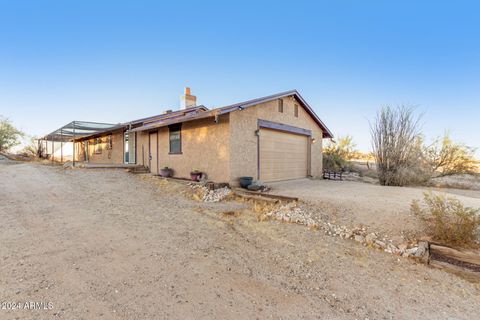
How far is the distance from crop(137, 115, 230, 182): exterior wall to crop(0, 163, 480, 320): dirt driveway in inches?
149

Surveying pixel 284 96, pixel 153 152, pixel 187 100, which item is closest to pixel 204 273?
pixel 284 96

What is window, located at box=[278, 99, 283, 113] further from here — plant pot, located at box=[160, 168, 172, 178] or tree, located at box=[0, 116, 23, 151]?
tree, located at box=[0, 116, 23, 151]

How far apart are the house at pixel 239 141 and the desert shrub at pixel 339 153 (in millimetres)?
2463

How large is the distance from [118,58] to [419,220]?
48.1 ft

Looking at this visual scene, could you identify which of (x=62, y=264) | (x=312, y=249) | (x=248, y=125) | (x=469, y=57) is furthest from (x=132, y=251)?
(x=469, y=57)

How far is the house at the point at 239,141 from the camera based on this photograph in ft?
28.3

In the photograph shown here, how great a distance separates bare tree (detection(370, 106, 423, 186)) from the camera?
10297 millimetres

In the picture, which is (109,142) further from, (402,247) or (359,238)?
(402,247)

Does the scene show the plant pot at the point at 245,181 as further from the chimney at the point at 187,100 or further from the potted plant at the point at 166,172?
the chimney at the point at 187,100

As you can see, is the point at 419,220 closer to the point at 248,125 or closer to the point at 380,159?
the point at 248,125

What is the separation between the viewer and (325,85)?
558 inches

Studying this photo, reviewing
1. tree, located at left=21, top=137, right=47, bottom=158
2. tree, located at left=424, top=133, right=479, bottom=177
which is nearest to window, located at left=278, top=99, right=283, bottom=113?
tree, located at left=424, top=133, right=479, bottom=177

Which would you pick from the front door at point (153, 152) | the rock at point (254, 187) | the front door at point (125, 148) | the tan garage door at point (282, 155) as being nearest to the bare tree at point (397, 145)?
the tan garage door at point (282, 155)

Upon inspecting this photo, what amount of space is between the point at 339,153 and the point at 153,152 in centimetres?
1347
